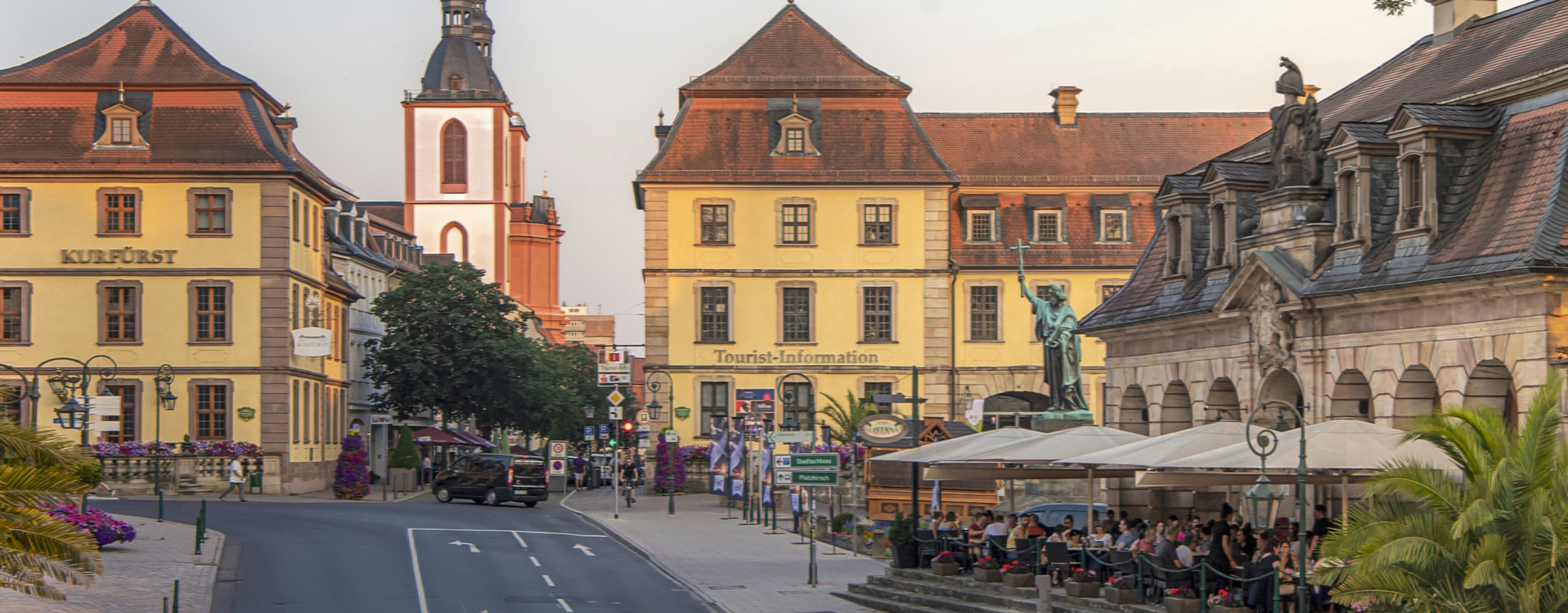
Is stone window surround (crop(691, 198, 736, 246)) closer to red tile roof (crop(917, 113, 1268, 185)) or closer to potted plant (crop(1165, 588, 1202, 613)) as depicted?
red tile roof (crop(917, 113, 1268, 185))

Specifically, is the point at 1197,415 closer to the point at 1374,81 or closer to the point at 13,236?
the point at 1374,81

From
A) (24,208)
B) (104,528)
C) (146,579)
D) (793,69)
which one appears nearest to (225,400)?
(24,208)

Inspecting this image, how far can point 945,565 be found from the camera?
98.0 feet

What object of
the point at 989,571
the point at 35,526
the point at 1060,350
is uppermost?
the point at 1060,350

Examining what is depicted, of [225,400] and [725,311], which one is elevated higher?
[725,311]

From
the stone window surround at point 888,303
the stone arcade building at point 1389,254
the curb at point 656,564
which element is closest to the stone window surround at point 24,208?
the curb at point 656,564

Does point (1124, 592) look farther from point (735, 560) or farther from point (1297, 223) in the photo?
point (735, 560)

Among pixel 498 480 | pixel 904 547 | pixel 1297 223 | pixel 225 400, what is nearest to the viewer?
pixel 1297 223

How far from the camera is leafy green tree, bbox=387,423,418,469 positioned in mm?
64938

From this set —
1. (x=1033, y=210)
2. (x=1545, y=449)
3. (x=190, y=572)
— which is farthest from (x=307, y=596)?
(x=1033, y=210)

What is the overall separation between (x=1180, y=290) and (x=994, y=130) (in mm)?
38515

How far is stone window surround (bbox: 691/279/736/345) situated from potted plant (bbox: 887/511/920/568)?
34.1m

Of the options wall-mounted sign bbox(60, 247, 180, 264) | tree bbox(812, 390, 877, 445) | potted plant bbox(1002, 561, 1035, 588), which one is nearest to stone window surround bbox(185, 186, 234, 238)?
wall-mounted sign bbox(60, 247, 180, 264)

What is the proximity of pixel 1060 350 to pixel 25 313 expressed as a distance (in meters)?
34.2
